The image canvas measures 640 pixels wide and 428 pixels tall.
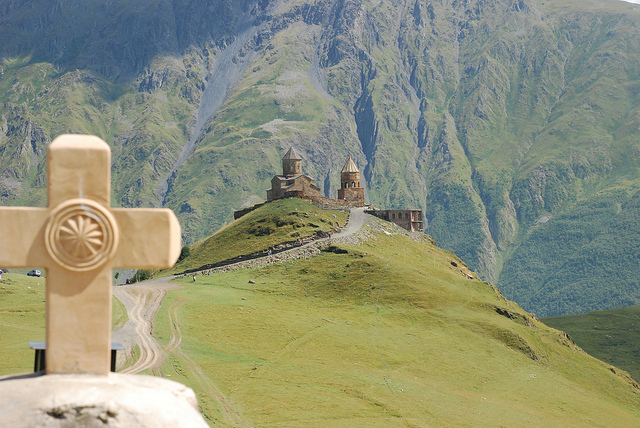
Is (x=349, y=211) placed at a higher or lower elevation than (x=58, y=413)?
higher

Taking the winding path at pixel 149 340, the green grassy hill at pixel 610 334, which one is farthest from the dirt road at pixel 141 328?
the green grassy hill at pixel 610 334

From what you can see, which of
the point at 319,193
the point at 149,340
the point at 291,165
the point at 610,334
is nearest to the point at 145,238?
the point at 149,340

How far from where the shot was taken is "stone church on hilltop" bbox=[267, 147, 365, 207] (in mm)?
132688

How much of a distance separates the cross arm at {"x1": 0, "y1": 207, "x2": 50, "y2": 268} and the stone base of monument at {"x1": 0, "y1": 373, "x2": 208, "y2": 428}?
1.64 metres

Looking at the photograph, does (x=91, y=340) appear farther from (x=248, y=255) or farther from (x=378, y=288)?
(x=248, y=255)

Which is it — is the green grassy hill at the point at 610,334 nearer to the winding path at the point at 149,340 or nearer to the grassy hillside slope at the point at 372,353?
the grassy hillside slope at the point at 372,353

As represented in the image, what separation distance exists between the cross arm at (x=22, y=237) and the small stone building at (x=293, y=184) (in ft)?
391

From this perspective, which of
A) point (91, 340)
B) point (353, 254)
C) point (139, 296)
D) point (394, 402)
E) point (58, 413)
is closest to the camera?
point (58, 413)

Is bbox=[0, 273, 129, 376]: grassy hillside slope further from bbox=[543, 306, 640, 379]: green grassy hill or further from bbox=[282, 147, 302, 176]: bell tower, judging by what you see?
bbox=[543, 306, 640, 379]: green grassy hill

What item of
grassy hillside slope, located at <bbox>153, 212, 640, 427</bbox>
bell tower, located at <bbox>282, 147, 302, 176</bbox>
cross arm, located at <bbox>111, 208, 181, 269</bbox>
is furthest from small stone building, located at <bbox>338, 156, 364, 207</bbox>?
cross arm, located at <bbox>111, 208, 181, 269</bbox>

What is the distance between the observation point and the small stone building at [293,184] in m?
132

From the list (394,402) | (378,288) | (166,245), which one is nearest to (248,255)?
(378,288)

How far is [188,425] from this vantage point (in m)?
10.7

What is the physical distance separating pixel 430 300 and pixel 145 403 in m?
74.2
